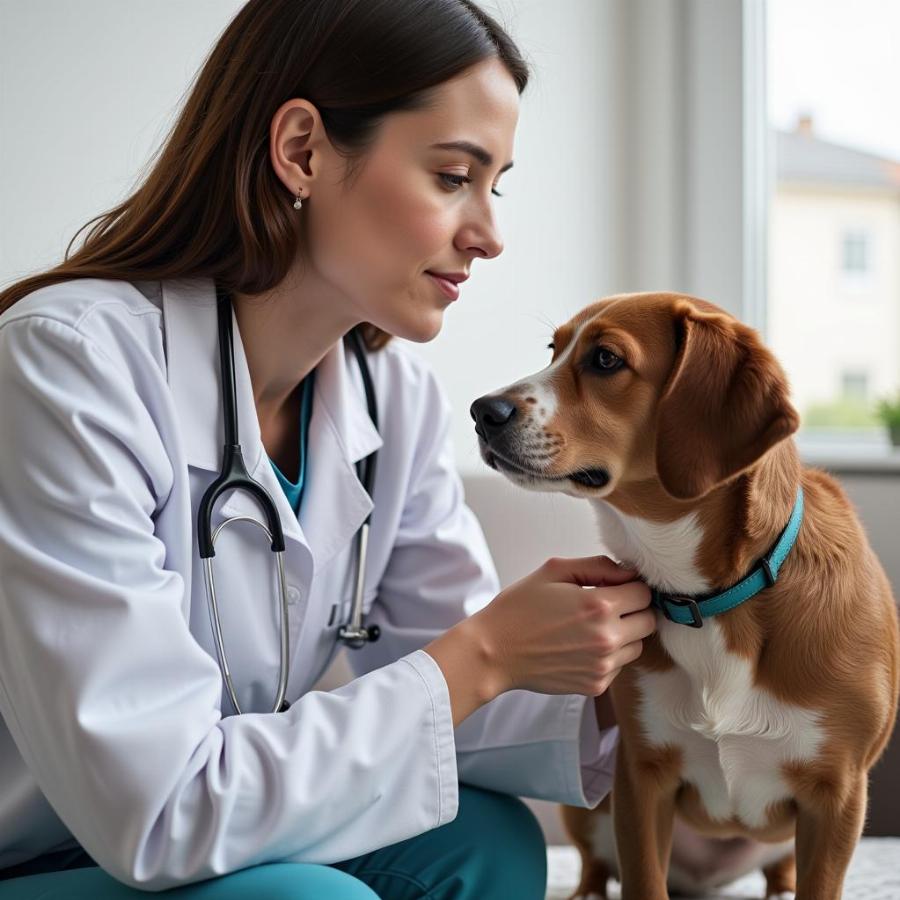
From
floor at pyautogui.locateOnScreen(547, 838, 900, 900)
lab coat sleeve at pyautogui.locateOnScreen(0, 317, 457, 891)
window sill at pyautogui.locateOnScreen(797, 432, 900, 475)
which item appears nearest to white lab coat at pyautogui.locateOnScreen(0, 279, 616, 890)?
lab coat sleeve at pyautogui.locateOnScreen(0, 317, 457, 891)

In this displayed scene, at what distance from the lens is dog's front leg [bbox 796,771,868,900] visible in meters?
1.26

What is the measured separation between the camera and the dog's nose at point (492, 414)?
1.28 meters

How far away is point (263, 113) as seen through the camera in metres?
1.26

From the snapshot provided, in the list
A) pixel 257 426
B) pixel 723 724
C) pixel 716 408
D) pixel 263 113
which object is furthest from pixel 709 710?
pixel 263 113

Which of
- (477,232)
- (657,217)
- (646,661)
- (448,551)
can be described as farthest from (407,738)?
(657,217)

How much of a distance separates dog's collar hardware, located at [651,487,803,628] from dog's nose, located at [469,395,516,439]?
0.92 feet

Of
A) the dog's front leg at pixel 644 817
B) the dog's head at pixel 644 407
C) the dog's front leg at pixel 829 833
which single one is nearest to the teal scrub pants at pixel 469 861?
the dog's front leg at pixel 644 817

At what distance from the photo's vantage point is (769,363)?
1.22 metres

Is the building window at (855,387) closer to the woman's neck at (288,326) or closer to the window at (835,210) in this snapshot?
the window at (835,210)

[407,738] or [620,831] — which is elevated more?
[407,738]

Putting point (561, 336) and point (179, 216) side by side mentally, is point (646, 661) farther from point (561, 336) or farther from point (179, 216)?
point (179, 216)

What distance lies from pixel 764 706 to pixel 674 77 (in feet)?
5.87

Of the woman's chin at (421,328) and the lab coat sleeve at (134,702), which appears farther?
the woman's chin at (421,328)

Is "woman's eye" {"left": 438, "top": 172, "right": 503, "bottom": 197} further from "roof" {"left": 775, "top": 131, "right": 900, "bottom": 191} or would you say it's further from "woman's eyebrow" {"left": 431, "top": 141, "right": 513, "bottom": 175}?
"roof" {"left": 775, "top": 131, "right": 900, "bottom": 191}
